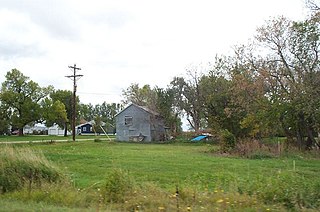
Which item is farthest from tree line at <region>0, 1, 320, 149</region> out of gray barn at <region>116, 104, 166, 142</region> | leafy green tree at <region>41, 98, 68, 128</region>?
leafy green tree at <region>41, 98, 68, 128</region>

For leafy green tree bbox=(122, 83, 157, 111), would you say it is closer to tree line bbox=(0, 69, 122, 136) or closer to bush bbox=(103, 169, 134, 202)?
tree line bbox=(0, 69, 122, 136)

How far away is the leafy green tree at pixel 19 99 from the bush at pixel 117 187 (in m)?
76.4

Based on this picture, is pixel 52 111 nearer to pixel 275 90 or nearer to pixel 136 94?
pixel 136 94

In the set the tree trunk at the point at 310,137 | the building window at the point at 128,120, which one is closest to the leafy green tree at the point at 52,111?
the building window at the point at 128,120

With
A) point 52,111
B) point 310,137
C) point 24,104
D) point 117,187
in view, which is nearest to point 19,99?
point 24,104

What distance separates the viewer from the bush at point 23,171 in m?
11.5

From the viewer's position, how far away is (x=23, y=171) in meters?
12.2

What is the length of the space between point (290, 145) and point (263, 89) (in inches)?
246

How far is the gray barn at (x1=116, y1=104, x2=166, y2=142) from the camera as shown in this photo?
66.3m

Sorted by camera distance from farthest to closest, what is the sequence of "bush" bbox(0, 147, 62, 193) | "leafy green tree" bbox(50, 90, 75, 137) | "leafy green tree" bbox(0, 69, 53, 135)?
"leafy green tree" bbox(50, 90, 75, 137) < "leafy green tree" bbox(0, 69, 53, 135) < "bush" bbox(0, 147, 62, 193)

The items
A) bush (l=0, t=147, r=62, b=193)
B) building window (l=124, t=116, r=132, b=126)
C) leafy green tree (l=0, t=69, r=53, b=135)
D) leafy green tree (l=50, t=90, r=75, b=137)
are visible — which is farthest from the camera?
leafy green tree (l=50, t=90, r=75, b=137)

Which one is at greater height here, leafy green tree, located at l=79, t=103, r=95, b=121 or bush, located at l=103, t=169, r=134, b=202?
leafy green tree, located at l=79, t=103, r=95, b=121

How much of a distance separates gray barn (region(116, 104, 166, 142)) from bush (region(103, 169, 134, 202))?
55559mm

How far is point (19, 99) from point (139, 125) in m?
30.1
